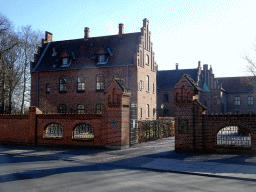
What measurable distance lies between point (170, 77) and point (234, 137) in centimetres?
3748

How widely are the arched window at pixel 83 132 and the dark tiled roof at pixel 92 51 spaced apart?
44.4ft

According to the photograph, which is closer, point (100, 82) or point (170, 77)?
point (100, 82)

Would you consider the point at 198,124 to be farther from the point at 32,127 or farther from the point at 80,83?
the point at 80,83

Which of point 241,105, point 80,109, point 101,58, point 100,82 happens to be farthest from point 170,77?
point 80,109

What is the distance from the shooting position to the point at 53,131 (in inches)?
709

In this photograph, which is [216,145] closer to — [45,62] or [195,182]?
[195,182]

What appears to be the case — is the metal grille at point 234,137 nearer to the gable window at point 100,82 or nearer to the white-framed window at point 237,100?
the gable window at point 100,82

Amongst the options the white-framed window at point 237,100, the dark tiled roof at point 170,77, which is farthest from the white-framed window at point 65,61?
the white-framed window at point 237,100

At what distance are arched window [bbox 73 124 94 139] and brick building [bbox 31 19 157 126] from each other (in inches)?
473

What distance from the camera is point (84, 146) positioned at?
654 inches

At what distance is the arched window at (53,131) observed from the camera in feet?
58.4

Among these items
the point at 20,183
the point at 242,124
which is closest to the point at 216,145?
the point at 242,124

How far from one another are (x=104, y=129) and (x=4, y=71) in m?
22.1

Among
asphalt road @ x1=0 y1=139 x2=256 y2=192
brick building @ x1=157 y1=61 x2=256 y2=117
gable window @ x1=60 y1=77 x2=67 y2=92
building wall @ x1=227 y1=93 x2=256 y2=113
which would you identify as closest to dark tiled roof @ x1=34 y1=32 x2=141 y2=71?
Result: gable window @ x1=60 y1=77 x2=67 y2=92
